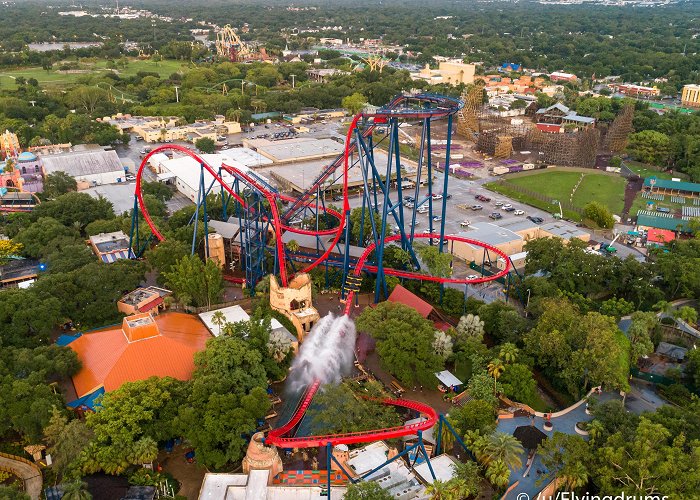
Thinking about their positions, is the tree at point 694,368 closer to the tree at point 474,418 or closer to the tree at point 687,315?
the tree at point 687,315

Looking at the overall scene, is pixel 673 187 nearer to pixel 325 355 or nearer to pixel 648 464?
pixel 325 355

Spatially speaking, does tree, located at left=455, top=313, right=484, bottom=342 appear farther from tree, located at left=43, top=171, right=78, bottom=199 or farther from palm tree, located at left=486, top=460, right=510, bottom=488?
tree, located at left=43, top=171, right=78, bottom=199

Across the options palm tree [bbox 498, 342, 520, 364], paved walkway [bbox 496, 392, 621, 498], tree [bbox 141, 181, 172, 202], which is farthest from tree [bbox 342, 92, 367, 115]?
paved walkway [bbox 496, 392, 621, 498]

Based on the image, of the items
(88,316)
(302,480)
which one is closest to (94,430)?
(302,480)

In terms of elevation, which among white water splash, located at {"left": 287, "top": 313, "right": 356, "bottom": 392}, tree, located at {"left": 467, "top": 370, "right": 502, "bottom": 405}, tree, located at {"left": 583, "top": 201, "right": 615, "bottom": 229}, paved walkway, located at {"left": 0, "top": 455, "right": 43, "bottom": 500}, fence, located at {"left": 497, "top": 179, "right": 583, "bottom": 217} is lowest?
fence, located at {"left": 497, "top": 179, "right": 583, "bottom": 217}

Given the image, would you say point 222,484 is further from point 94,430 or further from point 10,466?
point 10,466
